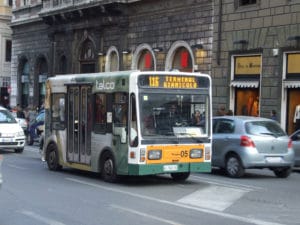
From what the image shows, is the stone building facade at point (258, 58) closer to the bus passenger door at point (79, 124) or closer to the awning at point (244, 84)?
the awning at point (244, 84)

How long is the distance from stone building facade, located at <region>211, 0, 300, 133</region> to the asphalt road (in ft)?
28.9

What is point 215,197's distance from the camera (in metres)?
12.8

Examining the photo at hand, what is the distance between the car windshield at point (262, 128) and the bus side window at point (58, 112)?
4.72m

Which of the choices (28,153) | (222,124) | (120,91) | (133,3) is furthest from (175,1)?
(120,91)

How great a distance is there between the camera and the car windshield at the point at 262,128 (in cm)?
1678

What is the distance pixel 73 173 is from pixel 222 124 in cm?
413

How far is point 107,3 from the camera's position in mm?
36250

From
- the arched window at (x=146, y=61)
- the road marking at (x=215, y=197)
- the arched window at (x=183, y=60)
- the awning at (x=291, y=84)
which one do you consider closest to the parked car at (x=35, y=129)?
the arched window at (x=183, y=60)

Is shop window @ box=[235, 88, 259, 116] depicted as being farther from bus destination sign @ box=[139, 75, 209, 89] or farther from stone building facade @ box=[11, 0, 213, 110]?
bus destination sign @ box=[139, 75, 209, 89]

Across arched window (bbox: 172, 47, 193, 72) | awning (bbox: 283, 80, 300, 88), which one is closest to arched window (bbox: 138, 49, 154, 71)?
arched window (bbox: 172, 47, 193, 72)

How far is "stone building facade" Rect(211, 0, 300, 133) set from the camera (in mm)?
25562

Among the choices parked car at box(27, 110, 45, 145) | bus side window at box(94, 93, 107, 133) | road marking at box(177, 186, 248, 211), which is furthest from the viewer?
parked car at box(27, 110, 45, 145)

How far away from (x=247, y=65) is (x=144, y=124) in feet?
47.2

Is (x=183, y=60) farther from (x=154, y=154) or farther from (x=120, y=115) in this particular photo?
(x=154, y=154)
